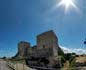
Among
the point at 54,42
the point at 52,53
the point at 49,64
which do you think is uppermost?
the point at 54,42

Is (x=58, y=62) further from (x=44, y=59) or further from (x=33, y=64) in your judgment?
(x=33, y=64)

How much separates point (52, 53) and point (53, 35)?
5836 millimetres

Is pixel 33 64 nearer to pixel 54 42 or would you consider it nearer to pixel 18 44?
pixel 54 42

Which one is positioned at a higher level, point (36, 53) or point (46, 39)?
point (46, 39)

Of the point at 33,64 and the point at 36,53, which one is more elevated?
the point at 36,53

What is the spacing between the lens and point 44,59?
124 ft

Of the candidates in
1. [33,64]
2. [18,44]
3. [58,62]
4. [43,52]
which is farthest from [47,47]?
[18,44]

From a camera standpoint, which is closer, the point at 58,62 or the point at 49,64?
the point at 49,64

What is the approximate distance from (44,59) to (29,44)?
17839 mm

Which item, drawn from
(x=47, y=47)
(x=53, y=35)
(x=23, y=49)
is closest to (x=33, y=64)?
(x=47, y=47)

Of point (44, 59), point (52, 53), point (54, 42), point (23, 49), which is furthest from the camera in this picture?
point (23, 49)

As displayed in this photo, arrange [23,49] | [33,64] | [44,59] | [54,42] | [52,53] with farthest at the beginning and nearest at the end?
1. [23,49]
2. [54,42]
3. [52,53]
4. [44,59]
5. [33,64]

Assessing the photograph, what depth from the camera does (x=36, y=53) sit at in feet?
140

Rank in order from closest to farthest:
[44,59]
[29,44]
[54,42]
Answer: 1. [44,59]
2. [54,42]
3. [29,44]
